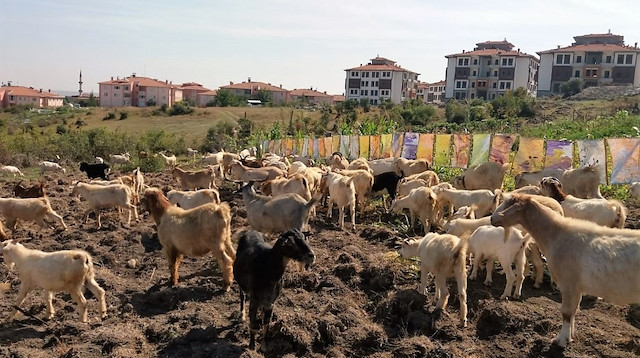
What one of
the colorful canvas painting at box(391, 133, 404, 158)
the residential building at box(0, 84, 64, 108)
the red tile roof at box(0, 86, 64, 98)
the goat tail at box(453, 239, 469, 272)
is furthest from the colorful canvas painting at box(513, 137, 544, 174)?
the red tile roof at box(0, 86, 64, 98)

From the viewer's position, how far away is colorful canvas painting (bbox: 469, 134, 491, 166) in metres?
17.6

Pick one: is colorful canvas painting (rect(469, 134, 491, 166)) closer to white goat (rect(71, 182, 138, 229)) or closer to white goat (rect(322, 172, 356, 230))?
white goat (rect(322, 172, 356, 230))

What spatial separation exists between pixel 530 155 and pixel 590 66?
78.9 m

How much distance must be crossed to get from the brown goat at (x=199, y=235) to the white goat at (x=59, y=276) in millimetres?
1584

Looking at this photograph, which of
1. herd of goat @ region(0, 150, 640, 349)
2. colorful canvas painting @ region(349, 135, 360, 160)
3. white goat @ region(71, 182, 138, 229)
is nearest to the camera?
herd of goat @ region(0, 150, 640, 349)

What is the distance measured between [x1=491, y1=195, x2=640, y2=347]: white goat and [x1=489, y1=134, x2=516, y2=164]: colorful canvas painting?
34.5 ft

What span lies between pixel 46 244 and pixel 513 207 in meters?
8.95

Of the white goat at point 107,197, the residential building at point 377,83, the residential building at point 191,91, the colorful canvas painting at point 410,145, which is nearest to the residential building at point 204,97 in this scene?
the residential building at point 191,91

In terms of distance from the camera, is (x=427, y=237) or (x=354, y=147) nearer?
(x=427, y=237)

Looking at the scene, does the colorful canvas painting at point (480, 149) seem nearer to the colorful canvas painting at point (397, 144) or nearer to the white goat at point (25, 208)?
the colorful canvas painting at point (397, 144)

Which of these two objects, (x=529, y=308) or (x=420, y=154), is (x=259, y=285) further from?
(x=420, y=154)

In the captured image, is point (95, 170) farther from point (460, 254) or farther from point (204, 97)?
point (204, 97)

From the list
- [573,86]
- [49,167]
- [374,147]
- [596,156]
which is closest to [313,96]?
[573,86]

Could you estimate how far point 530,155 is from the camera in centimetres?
1639
